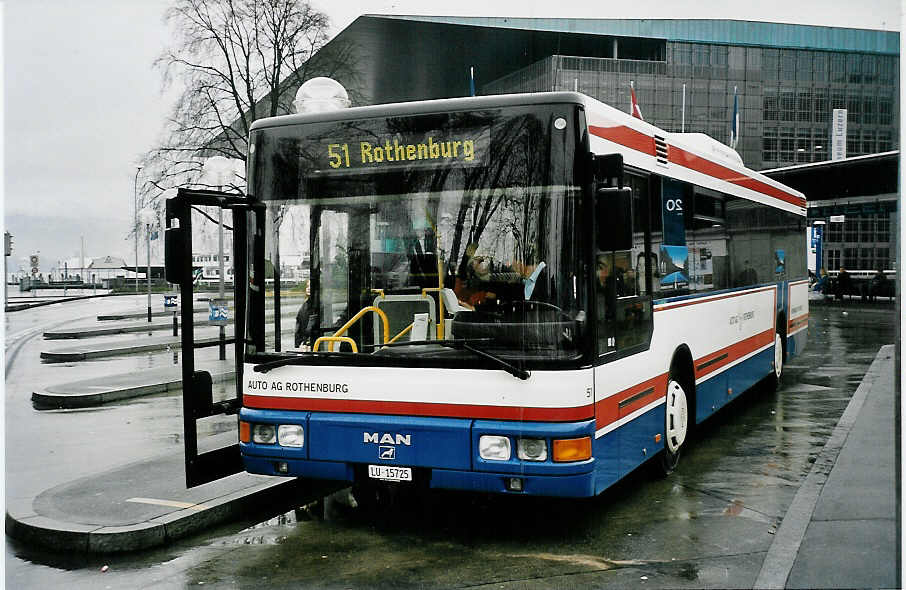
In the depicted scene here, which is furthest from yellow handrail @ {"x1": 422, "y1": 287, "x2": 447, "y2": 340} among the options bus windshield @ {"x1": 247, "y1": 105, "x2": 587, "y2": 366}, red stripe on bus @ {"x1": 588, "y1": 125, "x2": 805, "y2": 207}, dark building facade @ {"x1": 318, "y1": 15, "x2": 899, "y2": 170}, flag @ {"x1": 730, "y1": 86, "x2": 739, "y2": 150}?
flag @ {"x1": 730, "y1": 86, "x2": 739, "y2": 150}

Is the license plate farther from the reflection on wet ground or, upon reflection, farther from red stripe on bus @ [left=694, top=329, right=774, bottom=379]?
red stripe on bus @ [left=694, top=329, right=774, bottom=379]

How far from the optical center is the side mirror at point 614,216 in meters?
5.44

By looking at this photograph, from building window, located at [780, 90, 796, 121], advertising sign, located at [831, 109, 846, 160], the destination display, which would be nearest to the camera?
the destination display

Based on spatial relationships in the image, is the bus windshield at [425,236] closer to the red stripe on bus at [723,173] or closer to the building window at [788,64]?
the red stripe on bus at [723,173]

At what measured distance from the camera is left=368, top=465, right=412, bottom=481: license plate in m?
5.67

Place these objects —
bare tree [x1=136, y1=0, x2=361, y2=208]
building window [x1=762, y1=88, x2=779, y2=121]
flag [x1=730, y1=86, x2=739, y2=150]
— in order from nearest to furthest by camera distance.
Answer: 1. bare tree [x1=136, y1=0, x2=361, y2=208]
2. building window [x1=762, y1=88, x2=779, y2=121]
3. flag [x1=730, y1=86, x2=739, y2=150]

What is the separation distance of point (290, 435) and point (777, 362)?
886cm

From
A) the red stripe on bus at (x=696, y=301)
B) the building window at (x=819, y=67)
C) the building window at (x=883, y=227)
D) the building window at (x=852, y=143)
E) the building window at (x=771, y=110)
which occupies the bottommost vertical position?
the red stripe on bus at (x=696, y=301)

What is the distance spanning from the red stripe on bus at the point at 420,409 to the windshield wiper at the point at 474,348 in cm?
21

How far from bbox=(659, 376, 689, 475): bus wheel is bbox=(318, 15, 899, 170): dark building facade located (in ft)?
7.71

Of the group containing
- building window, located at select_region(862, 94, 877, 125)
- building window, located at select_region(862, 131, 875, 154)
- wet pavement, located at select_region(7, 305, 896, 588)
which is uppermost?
building window, located at select_region(862, 94, 877, 125)

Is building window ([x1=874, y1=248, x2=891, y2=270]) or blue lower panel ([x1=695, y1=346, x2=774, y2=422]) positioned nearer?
building window ([x1=874, y1=248, x2=891, y2=270])

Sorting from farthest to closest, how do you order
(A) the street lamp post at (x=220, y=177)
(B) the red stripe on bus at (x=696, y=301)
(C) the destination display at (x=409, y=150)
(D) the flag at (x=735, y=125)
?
(D) the flag at (x=735, y=125) < (B) the red stripe on bus at (x=696, y=301) < (A) the street lamp post at (x=220, y=177) < (C) the destination display at (x=409, y=150)

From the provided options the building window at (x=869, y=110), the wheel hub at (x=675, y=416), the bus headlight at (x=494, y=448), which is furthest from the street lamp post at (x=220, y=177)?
the building window at (x=869, y=110)
